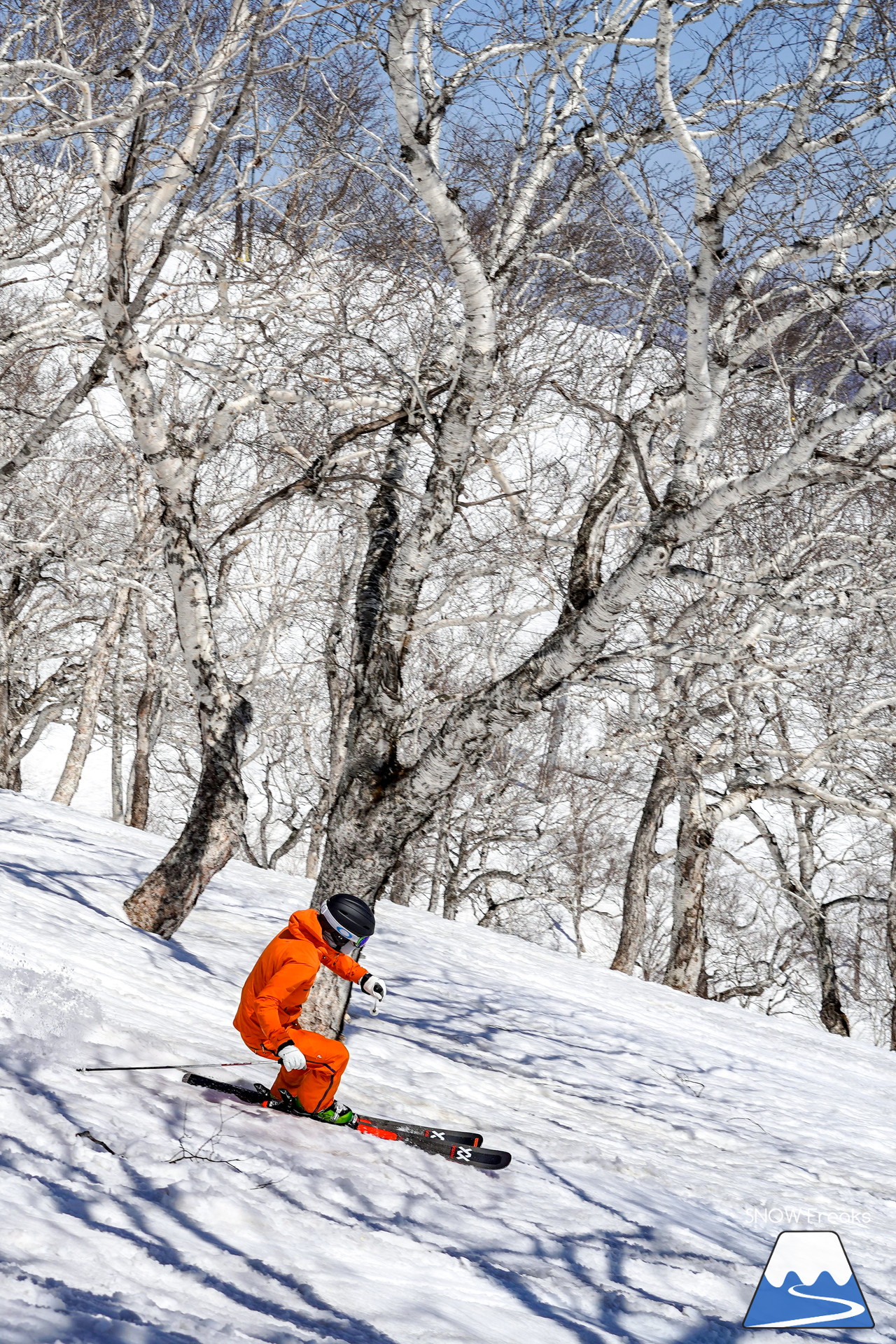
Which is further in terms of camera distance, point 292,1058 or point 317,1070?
point 317,1070

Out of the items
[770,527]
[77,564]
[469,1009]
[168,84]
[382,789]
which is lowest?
[469,1009]

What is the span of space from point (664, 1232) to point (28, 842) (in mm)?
6889

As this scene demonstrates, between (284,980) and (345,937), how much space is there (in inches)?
14.9

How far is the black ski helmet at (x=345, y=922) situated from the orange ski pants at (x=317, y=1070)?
0.43m

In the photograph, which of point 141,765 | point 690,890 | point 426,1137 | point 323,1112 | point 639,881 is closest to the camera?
point 323,1112

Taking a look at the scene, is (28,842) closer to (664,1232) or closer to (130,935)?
(130,935)

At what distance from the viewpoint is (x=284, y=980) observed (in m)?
4.30

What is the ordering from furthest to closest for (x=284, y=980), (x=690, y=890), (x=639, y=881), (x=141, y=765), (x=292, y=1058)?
(x=141, y=765), (x=639, y=881), (x=690, y=890), (x=284, y=980), (x=292, y=1058)

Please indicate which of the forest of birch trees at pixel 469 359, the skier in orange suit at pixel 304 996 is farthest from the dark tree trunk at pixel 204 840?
the skier in orange suit at pixel 304 996

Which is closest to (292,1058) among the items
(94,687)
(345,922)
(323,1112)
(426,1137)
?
(323,1112)

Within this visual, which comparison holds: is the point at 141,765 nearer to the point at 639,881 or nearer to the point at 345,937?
the point at 639,881

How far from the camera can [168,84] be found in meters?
5.73

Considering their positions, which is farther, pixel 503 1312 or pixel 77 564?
pixel 77 564

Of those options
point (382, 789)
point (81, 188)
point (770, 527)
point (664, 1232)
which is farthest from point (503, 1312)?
point (770, 527)
